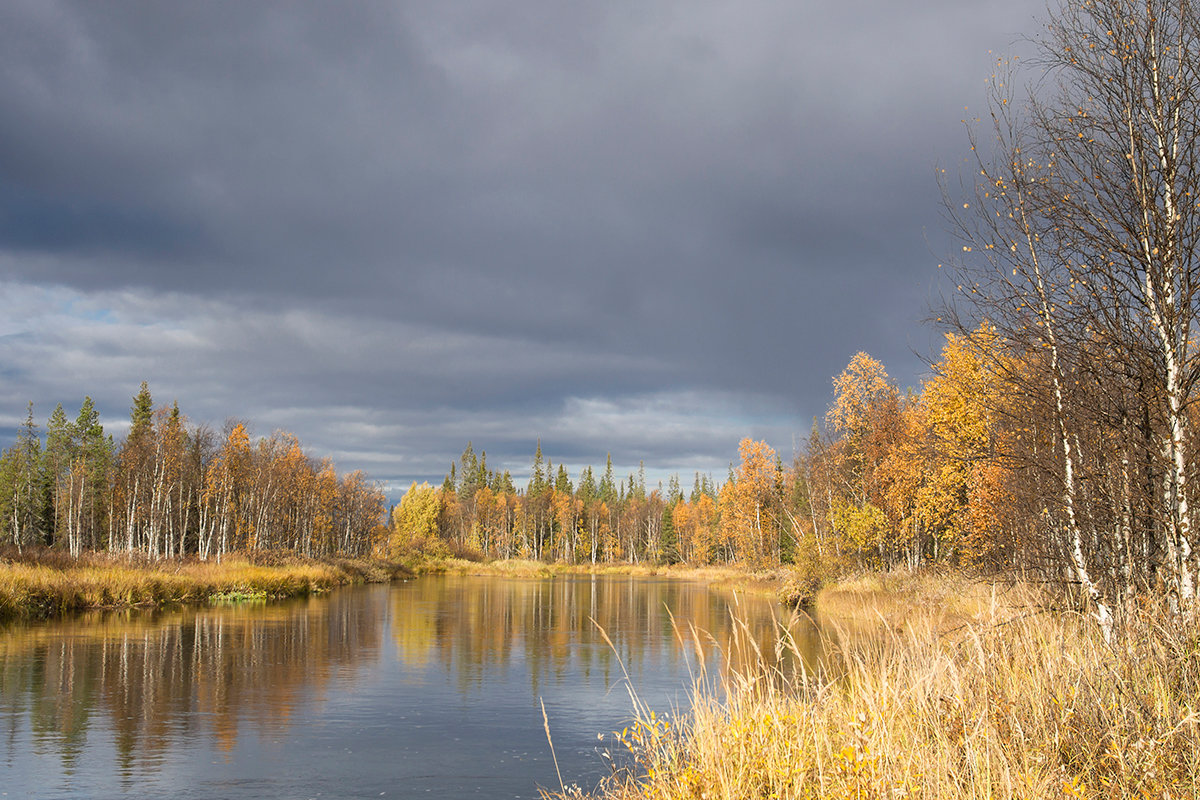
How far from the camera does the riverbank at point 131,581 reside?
96.5ft

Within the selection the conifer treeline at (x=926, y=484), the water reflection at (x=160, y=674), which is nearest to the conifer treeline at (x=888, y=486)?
the conifer treeline at (x=926, y=484)

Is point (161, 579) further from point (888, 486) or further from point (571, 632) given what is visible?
point (888, 486)

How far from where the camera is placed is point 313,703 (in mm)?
16594

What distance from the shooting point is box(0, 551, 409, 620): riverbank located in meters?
29.4

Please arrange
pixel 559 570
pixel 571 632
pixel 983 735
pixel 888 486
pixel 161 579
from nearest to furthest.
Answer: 1. pixel 983 735
2. pixel 571 632
3. pixel 161 579
4. pixel 888 486
5. pixel 559 570

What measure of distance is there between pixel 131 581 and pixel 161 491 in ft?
94.1

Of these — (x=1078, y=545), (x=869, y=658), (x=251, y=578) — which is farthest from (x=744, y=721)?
(x=251, y=578)

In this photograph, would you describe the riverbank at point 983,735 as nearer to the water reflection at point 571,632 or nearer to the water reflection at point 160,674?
the water reflection at point 571,632

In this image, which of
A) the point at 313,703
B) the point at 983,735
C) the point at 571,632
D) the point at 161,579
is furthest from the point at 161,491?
the point at 983,735

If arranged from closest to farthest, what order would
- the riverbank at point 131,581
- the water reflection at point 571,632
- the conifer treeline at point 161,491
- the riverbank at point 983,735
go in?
the riverbank at point 983,735 → the water reflection at point 571,632 → the riverbank at point 131,581 → the conifer treeline at point 161,491

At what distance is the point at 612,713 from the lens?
16250 millimetres

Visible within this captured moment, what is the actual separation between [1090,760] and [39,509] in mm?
95696

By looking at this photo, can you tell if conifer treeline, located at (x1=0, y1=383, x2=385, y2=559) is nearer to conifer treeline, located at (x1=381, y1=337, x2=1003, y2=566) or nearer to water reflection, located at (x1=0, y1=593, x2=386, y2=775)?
conifer treeline, located at (x1=381, y1=337, x2=1003, y2=566)

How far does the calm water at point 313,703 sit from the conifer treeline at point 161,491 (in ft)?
111
